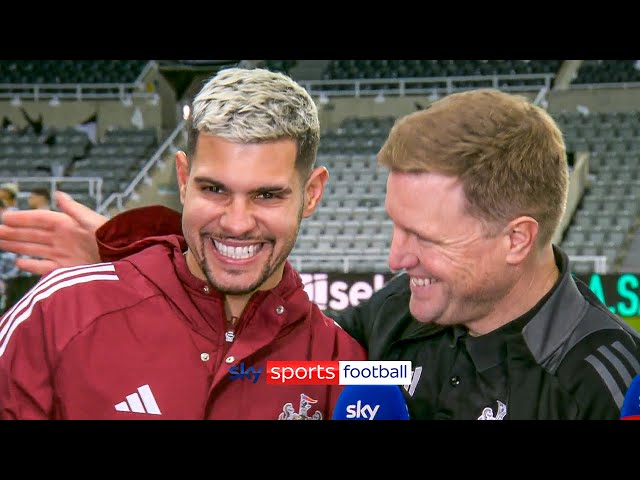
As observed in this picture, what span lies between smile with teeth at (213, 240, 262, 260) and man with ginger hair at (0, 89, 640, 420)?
A: 288mm

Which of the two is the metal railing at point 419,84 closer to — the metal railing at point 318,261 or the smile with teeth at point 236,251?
the metal railing at point 318,261

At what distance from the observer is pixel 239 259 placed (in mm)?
2332

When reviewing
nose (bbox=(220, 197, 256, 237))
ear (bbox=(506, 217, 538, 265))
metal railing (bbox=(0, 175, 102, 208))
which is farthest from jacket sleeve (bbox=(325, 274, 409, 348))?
metal railing (bbox=(0, 175, 102, 208))

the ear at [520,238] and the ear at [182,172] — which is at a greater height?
the ear at [182,172]

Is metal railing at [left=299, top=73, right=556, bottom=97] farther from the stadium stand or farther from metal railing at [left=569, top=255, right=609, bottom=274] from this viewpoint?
metal railing at [left=569, top=255, right=609, bottom=274]

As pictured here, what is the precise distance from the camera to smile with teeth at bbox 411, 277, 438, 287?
7.88ft

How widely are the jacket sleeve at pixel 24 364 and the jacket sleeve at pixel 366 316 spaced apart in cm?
75

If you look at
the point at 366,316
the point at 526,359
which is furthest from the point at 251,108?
the point at 526,359

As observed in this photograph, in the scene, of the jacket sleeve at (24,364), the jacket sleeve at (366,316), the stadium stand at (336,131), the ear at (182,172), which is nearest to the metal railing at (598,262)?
the stadium stand at (336,131)

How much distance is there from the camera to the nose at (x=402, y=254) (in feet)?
7.86

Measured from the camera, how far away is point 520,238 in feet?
7.56

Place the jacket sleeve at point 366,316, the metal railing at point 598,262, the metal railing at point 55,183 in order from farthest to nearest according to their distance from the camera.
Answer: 1. the metal railing at point 598,262
2. the metal railing at point 55,183
3. the jacket sleeve at point 366,316

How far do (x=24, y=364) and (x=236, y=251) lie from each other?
535mm

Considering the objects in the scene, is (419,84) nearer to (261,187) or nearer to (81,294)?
(261,187)
